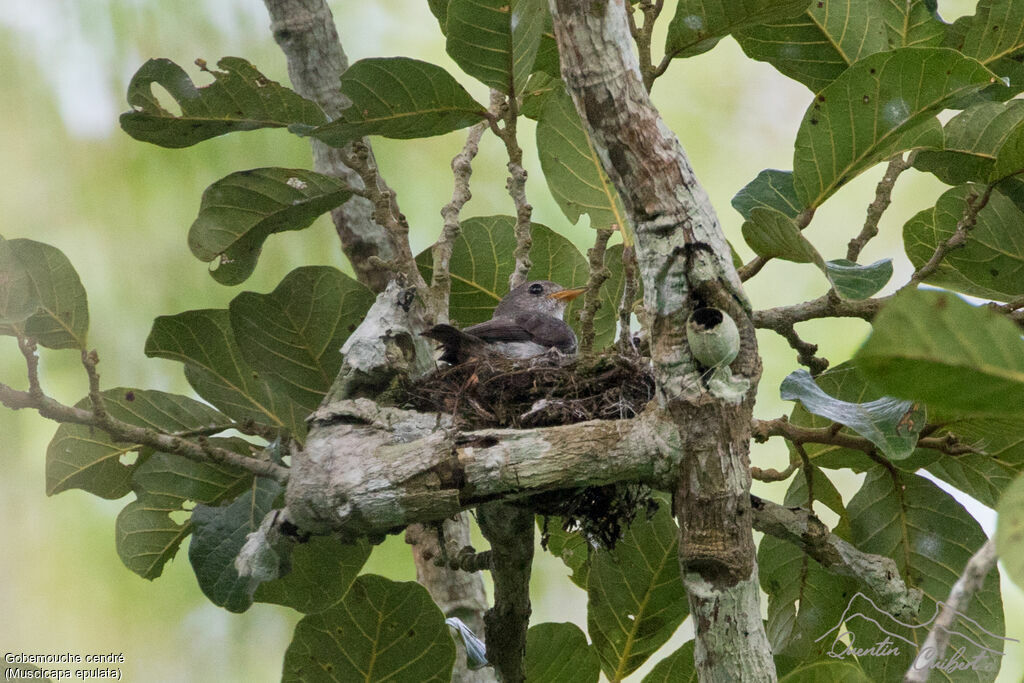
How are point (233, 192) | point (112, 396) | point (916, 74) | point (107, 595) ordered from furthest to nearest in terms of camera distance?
point (107, 595) → point (112, 396) → point (233, 192) → point (916, 74)

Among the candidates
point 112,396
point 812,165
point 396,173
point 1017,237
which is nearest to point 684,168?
point 812,165

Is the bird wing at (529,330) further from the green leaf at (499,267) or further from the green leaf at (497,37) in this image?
the green leaf at (497,37)

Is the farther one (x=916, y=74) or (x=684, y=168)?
(x=916, y=74)

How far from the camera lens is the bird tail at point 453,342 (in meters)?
2.42

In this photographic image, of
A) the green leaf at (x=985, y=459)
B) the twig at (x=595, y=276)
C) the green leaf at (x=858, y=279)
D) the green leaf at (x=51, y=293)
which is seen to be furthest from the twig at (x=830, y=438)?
the green leaf at (x=51, y=293)

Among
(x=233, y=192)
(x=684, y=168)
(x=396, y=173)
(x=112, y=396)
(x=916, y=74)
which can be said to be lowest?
(x=112, y=396)

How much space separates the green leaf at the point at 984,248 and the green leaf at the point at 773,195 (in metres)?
0.42

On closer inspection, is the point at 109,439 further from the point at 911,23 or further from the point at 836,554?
the point at 911,23

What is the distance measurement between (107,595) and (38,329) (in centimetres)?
242

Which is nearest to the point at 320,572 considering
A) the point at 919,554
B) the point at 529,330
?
the point at 529,330

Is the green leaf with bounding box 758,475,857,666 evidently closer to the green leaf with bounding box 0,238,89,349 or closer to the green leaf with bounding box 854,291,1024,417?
the green leaf with bounding box 854,291,1024,417

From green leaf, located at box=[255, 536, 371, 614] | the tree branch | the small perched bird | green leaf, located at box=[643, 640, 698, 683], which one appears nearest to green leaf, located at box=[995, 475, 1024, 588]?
green leaf, located at box=[643, 640, 698, 683]

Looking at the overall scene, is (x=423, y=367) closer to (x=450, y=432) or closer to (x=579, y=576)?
(x=450, y=432)

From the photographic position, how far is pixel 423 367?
2486 mm
